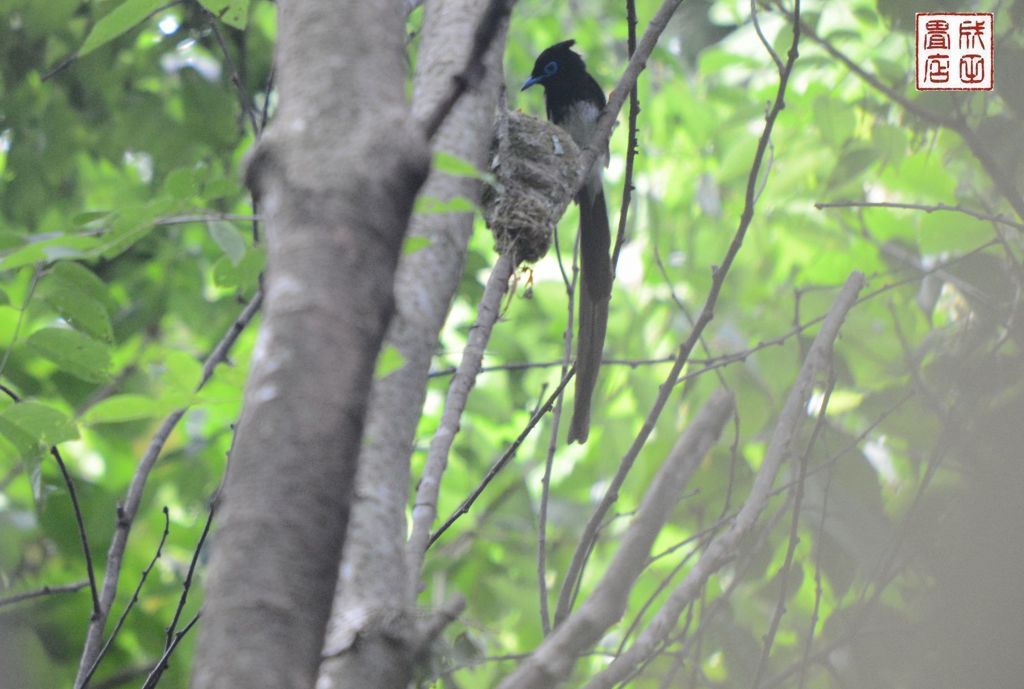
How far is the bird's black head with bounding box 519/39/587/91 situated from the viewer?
610 cm

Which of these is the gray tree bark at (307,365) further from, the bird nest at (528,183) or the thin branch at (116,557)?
the bird nest at (528,183)

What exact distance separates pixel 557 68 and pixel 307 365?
529cm

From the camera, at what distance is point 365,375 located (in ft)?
3.57

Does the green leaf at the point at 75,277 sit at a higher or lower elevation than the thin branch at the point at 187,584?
higher

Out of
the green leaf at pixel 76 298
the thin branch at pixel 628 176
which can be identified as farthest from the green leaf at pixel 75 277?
the thin branch at pixel 628 176

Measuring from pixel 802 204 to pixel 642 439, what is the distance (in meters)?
4.21

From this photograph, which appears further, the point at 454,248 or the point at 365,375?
the point at 454,248

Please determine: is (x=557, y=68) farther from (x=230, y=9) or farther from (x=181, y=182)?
(x=230, y=9)

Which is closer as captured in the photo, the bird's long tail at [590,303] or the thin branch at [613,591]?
the thin branch at [613,591]

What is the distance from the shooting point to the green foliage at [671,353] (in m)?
2.92

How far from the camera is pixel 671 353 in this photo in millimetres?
4582

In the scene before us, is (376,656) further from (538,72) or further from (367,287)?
(538,72)

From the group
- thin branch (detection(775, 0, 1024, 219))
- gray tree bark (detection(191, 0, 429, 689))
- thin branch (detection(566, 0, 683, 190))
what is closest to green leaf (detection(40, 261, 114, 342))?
thin branch (detection(566, 0, 683, 190))

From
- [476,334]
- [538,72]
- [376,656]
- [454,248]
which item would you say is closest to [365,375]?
Answer: [376,656]
